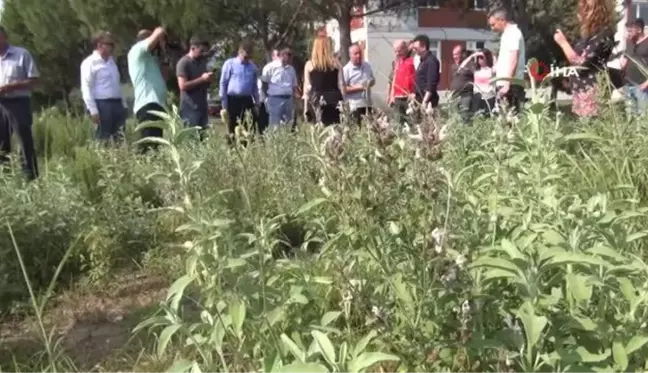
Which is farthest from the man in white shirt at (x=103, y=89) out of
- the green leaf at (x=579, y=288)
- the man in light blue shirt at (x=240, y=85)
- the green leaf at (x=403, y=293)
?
the green leaf at (x=579, y=288)

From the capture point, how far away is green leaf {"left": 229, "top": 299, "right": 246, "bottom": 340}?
1804mm

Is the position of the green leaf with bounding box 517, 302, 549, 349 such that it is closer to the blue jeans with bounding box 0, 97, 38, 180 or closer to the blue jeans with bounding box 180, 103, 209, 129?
the blue jeans with bounding box 0, 97, 38, 180

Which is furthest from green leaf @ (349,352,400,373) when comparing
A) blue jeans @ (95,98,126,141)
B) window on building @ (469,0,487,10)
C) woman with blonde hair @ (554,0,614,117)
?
window on building @ (469,0,487,10)

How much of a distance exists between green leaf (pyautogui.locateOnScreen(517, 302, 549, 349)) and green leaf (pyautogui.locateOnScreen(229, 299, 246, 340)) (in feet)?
1.99

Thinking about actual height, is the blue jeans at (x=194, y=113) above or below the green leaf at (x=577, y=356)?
below

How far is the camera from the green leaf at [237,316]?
180 centimetres

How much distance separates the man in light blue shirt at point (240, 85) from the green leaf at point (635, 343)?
709 cm

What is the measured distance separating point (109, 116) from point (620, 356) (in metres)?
6.51

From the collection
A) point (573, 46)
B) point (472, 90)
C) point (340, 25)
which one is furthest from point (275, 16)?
point (573, 46)

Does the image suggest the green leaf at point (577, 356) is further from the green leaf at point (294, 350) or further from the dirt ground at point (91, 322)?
the dirt ground at point (91, 322)

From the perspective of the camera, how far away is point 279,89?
30.7 feet

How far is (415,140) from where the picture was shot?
1.82 m

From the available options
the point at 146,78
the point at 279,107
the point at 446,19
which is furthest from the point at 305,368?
the point at 446,19

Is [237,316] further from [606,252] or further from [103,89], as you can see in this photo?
[103,89]
